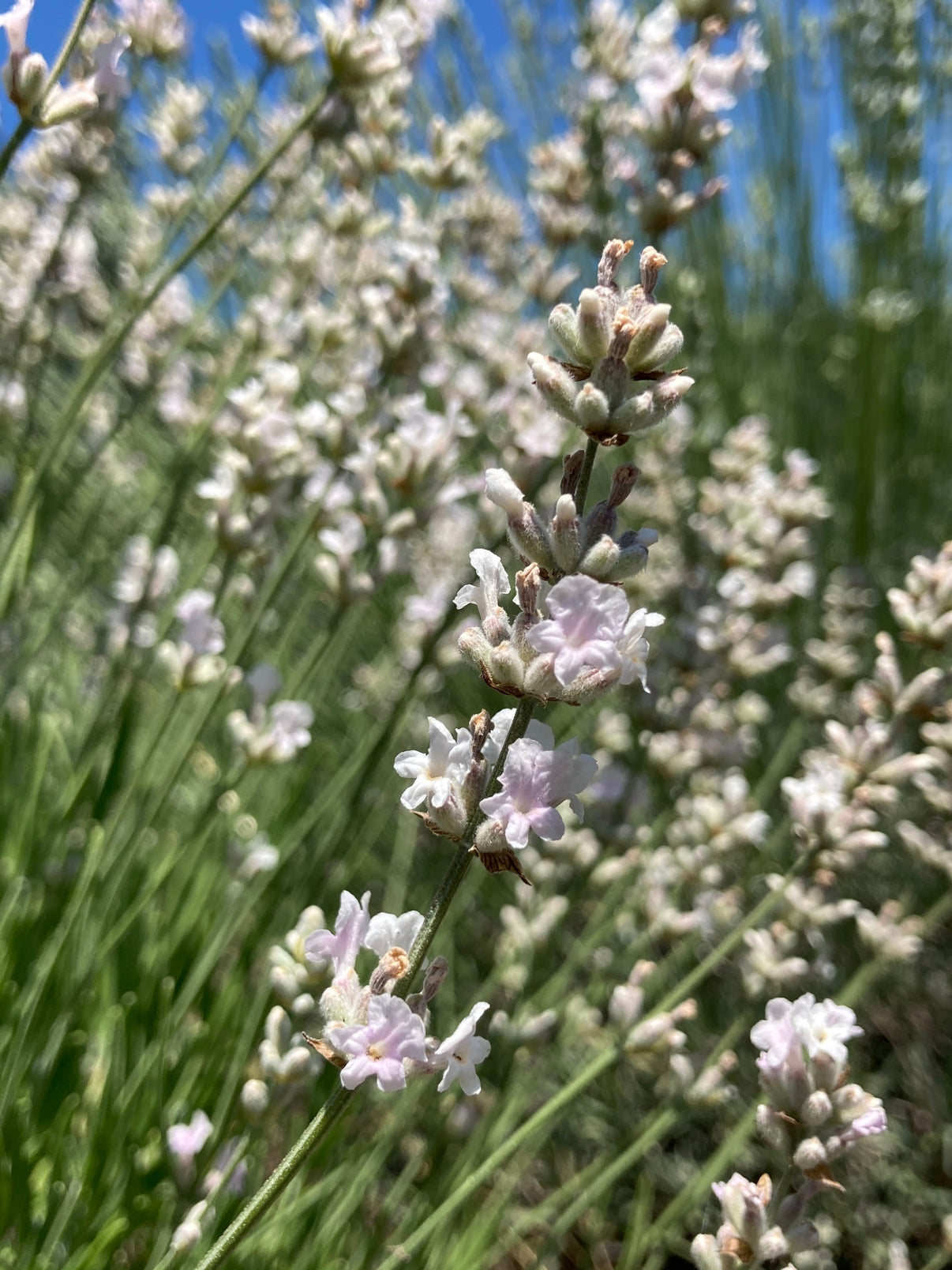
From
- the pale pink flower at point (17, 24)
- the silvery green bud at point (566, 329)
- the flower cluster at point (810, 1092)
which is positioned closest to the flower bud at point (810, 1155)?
the flower cluster at point (810, 1092)

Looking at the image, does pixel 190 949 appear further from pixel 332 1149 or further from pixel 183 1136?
pixel 183 1136

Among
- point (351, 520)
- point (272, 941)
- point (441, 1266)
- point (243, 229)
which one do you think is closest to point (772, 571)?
point (351, 520)

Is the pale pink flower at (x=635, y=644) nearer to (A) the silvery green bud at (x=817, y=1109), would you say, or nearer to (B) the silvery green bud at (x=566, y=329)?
(B) the silvery green bud at (x=566, y=329)

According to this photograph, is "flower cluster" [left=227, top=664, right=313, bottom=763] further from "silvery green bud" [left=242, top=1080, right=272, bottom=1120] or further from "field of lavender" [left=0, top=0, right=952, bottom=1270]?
"silvery green bud" [left=242, top=1080, right=272, bottom=1120]

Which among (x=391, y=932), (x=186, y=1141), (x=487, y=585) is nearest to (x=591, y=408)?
(x=487, y=585)

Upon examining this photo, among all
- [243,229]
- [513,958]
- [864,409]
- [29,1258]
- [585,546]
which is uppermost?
[864,409]

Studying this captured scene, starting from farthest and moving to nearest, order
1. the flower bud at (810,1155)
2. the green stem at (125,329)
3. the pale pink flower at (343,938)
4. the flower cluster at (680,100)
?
1. the flower cluster at (680,100)
2. the green stem at (125,329)
3. the flower bud at (810,1155)
4. the pale pink flower at (343,938)

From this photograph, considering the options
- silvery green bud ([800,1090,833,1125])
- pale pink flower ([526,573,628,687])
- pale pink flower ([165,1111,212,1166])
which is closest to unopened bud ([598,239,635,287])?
pale pink flower ([526,573,628,687])
